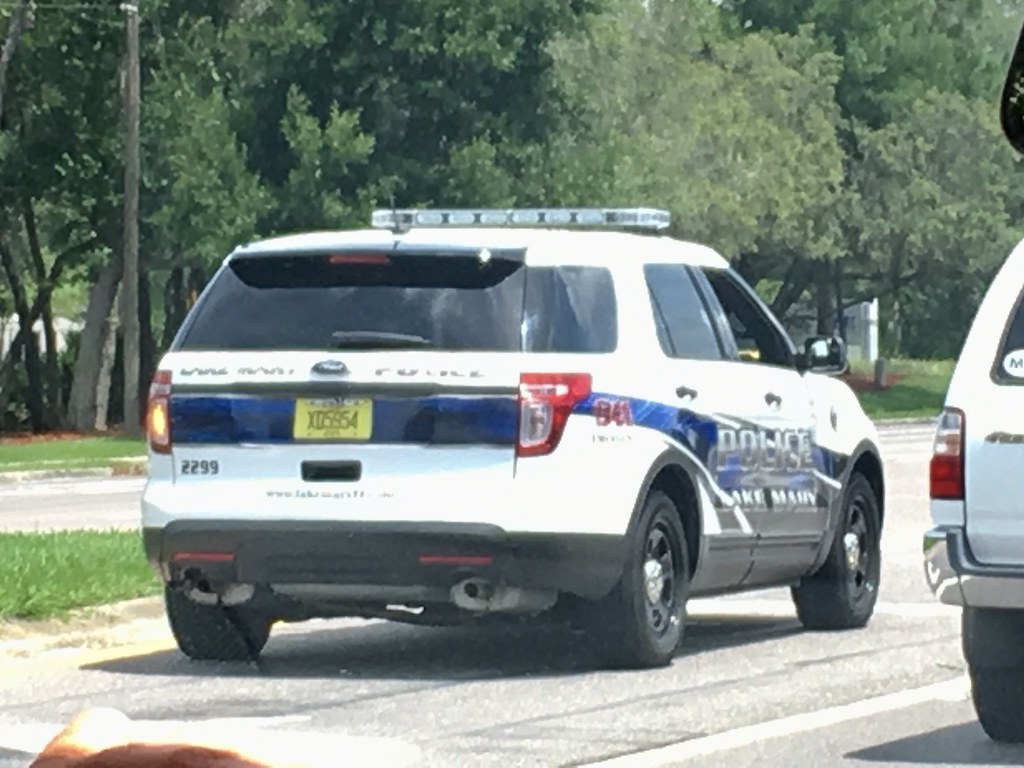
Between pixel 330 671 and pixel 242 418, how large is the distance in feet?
3.74

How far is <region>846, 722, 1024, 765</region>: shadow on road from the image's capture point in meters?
9.23

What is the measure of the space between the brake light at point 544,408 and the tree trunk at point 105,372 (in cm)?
4195

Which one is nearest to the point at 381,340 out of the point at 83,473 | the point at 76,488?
the point at 76,488

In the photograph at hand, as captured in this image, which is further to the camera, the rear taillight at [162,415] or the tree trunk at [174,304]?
the tree trunk at [174,304]

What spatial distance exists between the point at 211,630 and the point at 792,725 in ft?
9.92

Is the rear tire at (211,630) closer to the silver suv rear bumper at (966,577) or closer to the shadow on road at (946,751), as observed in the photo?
the shadow on road at (946,751)

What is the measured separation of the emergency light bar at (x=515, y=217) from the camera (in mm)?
12391

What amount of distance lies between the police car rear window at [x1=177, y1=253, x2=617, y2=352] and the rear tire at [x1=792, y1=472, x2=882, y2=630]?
2337 mm

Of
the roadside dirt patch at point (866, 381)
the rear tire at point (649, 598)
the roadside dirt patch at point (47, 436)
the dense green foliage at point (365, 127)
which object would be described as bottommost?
the roadside dirt patch at point (866, 381)

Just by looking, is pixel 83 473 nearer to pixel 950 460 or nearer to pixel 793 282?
pixel 950 460

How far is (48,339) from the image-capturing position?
5734 centimetres

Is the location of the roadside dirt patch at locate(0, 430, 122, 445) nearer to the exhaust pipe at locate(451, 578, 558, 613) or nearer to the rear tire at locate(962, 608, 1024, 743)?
the exhaust pipe at locate(451, 578, 558, 613)

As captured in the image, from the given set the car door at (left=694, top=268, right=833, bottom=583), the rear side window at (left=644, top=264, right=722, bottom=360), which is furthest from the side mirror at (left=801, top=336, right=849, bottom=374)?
the rear side window at (left=644, top=264, right=722, bottom=360)

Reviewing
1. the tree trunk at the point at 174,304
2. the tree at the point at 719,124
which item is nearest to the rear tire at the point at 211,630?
the tree at the point at 719,124
